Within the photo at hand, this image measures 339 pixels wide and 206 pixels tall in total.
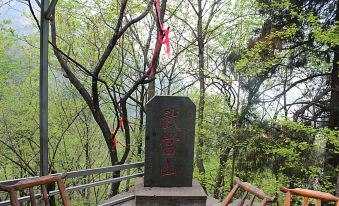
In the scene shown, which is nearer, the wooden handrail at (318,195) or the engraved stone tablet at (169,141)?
the wooden handrail at (318,195)

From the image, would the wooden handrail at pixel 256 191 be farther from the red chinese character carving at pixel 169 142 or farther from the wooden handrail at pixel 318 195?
the red chinese character carving at pixel 169 142

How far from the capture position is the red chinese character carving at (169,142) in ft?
15.5

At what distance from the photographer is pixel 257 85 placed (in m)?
7.86

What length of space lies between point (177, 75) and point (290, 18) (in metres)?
6.33

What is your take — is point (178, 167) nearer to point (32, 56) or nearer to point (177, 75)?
point (177, 75)

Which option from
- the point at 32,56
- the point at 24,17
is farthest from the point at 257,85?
the point at 32,56

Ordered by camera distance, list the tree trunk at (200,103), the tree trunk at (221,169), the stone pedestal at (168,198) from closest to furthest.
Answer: the stone pedestal at (168,198)
the tree trunk at (221,169)
the tree trunk at (200,103)

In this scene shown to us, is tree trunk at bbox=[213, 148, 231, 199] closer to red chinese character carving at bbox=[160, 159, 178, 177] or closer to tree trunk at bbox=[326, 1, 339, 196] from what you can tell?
tree trunk at bbox=[326, 1, 339, 196]

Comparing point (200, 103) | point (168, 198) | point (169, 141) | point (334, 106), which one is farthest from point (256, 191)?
point (200, 103)

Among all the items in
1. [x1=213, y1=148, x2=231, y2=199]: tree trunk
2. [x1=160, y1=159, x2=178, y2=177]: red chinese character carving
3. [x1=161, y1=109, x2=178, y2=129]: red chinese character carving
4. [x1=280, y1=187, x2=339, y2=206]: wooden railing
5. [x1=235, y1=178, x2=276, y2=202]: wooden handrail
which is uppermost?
[x1=161, y1=109, x2=178, y2=129]: red chinese character carving

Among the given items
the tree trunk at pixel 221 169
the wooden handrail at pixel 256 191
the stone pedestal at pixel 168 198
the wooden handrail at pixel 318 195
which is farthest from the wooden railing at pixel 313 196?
the tree trunk at pixel 221 169

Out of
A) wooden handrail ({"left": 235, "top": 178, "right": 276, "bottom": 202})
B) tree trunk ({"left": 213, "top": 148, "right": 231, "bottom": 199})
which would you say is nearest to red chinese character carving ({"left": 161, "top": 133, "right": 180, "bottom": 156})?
wooden handrail ({"left": 235, "top": 178, "right": 276, "bottom": 202})

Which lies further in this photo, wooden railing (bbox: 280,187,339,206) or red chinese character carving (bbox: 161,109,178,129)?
red chinese character carving (bbox: 161,109,178,129)

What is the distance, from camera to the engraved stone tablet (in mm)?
4699
